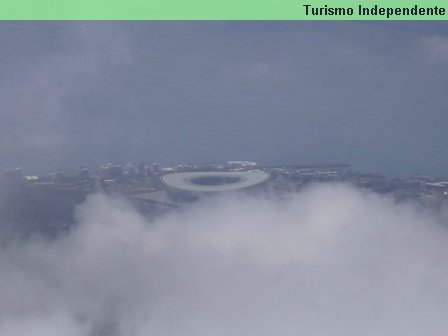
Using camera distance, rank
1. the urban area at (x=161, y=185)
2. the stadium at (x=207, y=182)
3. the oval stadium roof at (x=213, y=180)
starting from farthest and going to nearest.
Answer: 1. the oval stadium roof at (x=213, y=180)
2. the stadium at (x=207, y=182)
3. the urban area at (x=161, y=185)

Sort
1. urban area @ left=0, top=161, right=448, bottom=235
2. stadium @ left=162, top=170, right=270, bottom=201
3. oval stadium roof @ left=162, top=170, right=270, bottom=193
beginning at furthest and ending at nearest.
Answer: oval stadium roof @ left=162, top=170, right=270, bottom=193, stadium @ left=162, top=170, right=270, bottom=201, urban area @ left=0, top=161, right=448, bottom=235

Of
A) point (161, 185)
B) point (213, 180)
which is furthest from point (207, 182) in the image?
point (161, 185)

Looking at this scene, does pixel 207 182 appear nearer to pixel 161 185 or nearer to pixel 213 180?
pixel 213 180

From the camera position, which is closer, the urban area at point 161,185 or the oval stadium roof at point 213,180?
the urban area at point 161,185

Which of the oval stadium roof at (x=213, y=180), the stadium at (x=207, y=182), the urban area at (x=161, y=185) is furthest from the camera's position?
the oval stadium roof at (x=213, y=180)

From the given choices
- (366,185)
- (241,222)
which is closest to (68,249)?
(241,222)

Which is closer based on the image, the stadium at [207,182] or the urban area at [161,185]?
the urban area at [161,185]

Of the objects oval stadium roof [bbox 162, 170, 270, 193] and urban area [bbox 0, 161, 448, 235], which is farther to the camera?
oval stadium roof [bbox 162, 170, 270, 193]
